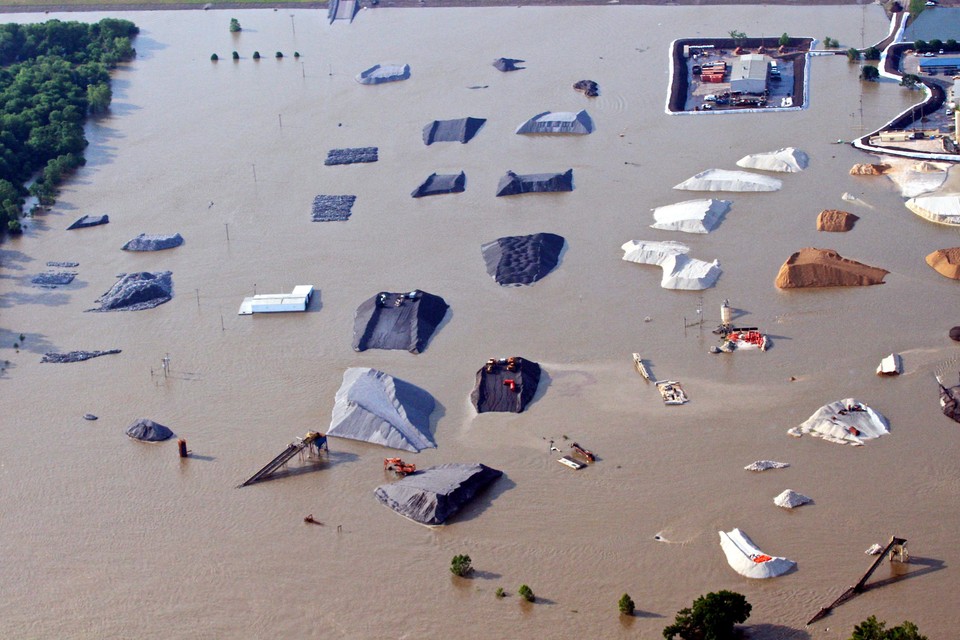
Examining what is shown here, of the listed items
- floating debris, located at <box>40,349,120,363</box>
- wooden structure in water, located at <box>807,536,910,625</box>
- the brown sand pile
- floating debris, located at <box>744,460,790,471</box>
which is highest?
floating debris, located at <box>40,349,120,363</box>

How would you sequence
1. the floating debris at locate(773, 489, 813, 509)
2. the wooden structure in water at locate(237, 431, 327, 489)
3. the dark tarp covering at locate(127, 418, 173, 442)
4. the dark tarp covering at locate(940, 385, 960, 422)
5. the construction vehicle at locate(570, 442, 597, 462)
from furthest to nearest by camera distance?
1. the dark tarp covering at locate(127, 418, 173, 442)
2. the dark tarp covering at locate(940, 385, 960, 422)
3. the wooden structure in water at locate(237, 431, 327, 489)
4. the construction vehicle at locate(570, 442, 597, 462)
5. the floating debris at locate(773, 489, 813, 509)

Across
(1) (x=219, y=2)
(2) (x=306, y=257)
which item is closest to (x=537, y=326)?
(2) (x=306, y=257)

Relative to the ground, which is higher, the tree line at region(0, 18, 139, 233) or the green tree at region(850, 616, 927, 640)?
the tree line at region(0, 18, 139, 233)

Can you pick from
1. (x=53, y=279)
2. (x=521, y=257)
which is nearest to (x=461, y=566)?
(x=521, y=257)

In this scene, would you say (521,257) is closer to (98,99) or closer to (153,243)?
(153,243)

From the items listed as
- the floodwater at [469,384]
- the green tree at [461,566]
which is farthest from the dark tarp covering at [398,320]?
the green tree at [461,566]

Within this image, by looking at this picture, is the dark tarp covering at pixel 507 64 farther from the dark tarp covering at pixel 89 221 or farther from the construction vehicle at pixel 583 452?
the construction vehicle at pixel 583 452

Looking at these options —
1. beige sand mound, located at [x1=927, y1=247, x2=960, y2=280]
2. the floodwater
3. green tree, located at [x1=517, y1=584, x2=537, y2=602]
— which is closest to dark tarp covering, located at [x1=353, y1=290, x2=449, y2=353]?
the floodwater

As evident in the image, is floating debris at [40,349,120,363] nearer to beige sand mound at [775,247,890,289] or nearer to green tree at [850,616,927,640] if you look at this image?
beige sand mound at [775,247,890,289]
